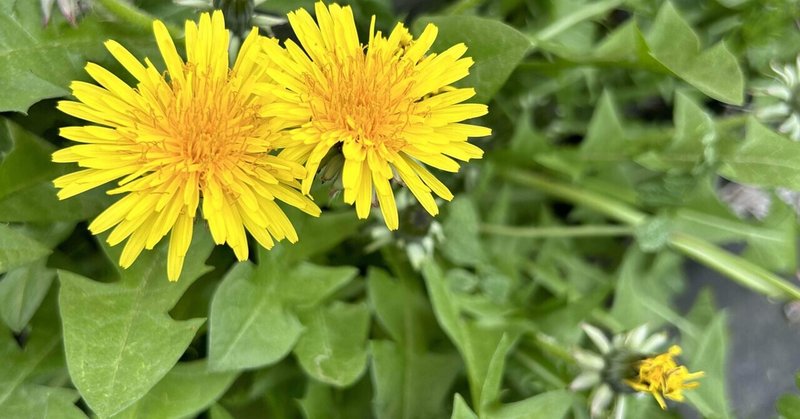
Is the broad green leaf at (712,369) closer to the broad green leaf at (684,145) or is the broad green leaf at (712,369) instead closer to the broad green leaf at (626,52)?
the broad green leaf at (684,145)

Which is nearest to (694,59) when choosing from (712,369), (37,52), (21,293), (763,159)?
(763,159)

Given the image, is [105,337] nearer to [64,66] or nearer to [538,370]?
[64,66]

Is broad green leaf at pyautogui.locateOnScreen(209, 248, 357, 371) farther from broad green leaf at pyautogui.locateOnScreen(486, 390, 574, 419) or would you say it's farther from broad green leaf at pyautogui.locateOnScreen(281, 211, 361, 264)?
broad green leaf at pyautogui.locateOnScreen(486, 390, 574, 419)

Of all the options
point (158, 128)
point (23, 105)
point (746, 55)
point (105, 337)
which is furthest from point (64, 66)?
point (746, 55)

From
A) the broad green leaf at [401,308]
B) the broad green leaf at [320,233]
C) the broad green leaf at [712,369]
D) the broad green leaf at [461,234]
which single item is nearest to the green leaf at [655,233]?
the broad green leaf at [712,369]

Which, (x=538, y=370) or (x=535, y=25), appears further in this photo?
(x=535, y=25)
